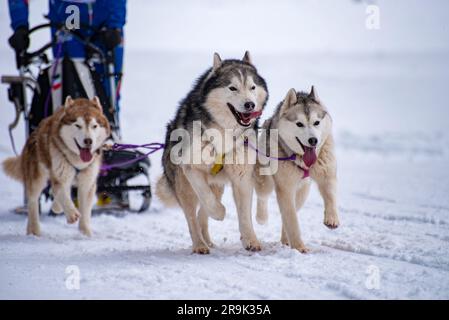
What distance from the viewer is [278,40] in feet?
84.6

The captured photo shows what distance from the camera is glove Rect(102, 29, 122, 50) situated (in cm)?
466

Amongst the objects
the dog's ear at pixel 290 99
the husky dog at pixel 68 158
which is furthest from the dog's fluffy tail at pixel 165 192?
the dog's ear at pixel 290 99

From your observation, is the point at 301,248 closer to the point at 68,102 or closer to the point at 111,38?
the point at 68,102

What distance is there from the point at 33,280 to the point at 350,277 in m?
1.48

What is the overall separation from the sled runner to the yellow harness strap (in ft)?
4.83

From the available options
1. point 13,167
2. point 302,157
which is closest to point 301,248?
point 302,157

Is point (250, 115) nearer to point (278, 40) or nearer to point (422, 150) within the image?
point (422, 150)

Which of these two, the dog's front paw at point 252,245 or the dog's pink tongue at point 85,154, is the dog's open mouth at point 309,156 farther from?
the dog's pink tongue at point 85,154

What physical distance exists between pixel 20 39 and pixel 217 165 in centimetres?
244

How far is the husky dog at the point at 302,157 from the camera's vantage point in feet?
10.2

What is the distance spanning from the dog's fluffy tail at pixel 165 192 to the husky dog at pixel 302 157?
0.77 meters

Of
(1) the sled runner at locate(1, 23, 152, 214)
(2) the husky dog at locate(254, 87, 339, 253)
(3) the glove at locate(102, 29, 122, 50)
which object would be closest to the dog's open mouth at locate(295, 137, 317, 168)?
(2) the husky dog at locate(254, 87, 339, 253)
